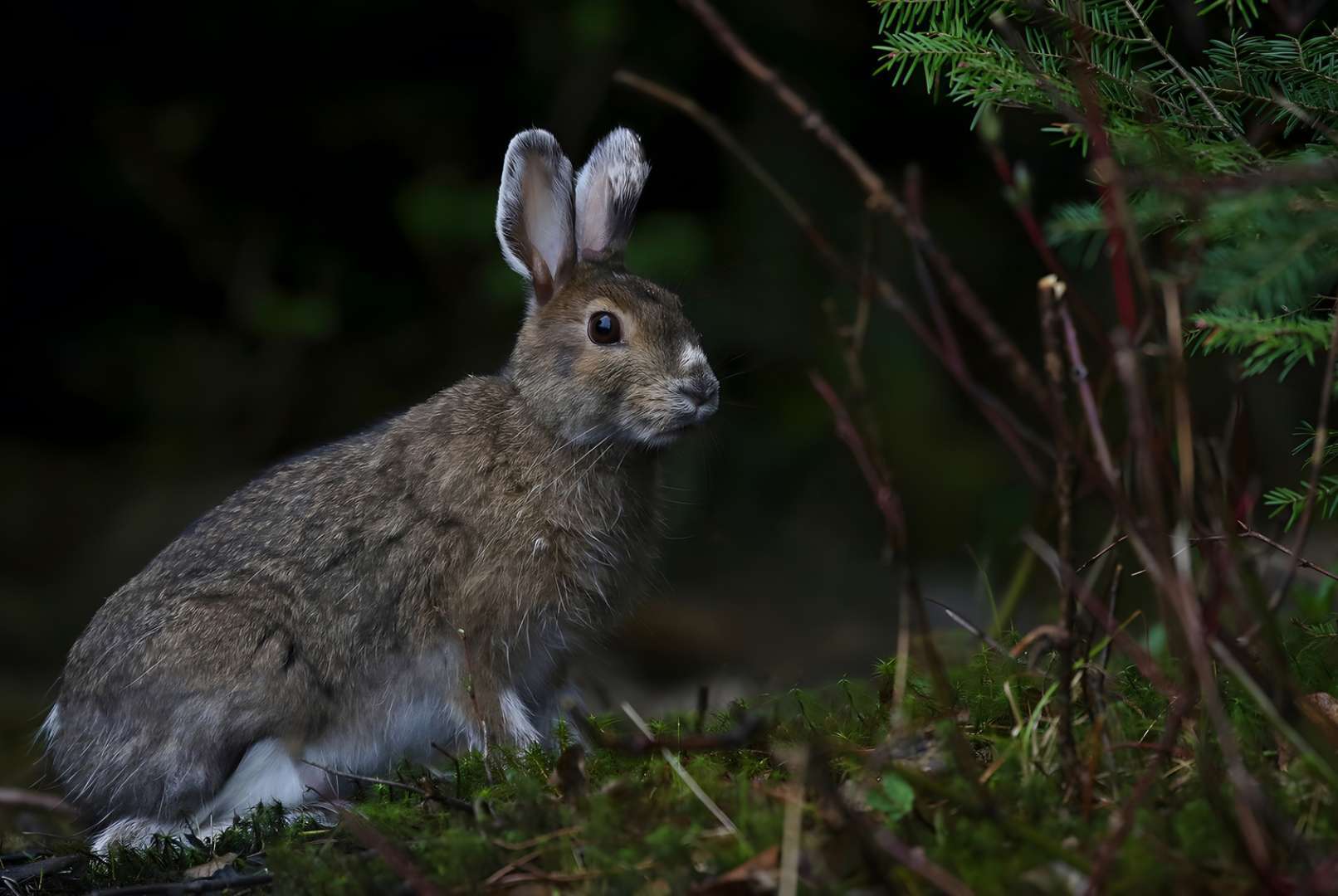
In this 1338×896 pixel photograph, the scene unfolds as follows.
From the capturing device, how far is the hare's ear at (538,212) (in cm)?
499

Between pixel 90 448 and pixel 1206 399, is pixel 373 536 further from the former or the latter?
pixel 1206 399

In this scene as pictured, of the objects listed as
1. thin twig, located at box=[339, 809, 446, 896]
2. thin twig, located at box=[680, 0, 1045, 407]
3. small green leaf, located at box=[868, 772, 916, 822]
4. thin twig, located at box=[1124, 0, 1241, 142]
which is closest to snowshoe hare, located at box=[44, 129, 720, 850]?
thin twig, located at box=[339, 809, 446, 896]

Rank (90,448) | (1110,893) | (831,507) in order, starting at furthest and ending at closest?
1. (90,448)
2. (831,507)
3. (1110,893)

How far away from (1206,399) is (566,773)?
740cm

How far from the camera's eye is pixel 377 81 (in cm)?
901

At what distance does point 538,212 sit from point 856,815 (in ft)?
10.5

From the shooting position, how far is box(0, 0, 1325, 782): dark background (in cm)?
860

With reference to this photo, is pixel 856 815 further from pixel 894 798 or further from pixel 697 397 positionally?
pixel 697 397

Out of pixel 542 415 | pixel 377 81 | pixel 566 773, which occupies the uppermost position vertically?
pixel 377 81

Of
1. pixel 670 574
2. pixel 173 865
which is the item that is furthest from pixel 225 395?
pixel 173 865

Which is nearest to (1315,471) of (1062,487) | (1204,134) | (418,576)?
(1062,487)

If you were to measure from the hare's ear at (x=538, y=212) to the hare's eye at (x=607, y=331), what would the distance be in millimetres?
338

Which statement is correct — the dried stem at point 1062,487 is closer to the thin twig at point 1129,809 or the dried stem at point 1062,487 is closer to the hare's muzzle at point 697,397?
the thin twig at point 1129,809

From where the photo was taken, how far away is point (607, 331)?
5031 mm
